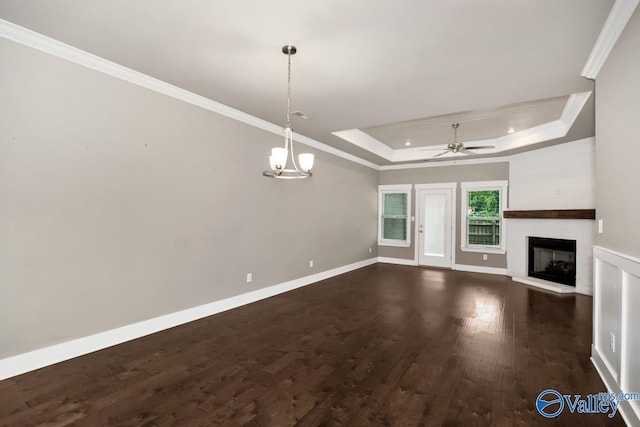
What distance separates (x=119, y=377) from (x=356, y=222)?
557cm

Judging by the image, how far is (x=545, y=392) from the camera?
7.39 feet

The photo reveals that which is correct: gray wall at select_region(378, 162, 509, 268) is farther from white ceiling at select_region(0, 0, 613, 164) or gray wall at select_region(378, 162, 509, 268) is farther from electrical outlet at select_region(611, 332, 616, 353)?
electrical outlet at select_region(611, 332, 616, 353)

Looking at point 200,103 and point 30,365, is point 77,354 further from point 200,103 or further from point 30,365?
point 200,103

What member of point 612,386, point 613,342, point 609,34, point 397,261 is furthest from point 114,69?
point 397,261

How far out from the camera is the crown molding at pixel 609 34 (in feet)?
6.47

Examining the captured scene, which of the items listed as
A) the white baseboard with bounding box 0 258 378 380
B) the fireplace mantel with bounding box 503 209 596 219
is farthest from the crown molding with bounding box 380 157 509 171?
the white baseboard with bounding box 0 258 378 380

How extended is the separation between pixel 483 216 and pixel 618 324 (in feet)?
17.5

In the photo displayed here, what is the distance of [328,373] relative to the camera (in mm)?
2510

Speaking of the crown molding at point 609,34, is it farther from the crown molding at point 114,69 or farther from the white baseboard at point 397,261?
the white baseboard at point 397,261

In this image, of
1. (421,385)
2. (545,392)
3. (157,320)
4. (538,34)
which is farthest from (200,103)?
(545,392)

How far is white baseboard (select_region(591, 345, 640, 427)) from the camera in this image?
1.86 meters

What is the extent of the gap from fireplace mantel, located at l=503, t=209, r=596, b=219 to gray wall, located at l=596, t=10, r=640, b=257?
3.36m

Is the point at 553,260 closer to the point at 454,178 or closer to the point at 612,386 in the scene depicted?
the point at 454,178

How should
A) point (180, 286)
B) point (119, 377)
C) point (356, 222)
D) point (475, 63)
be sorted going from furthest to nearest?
point (356, 222), point (180, 286), point (475, 63), point (119, 377)
